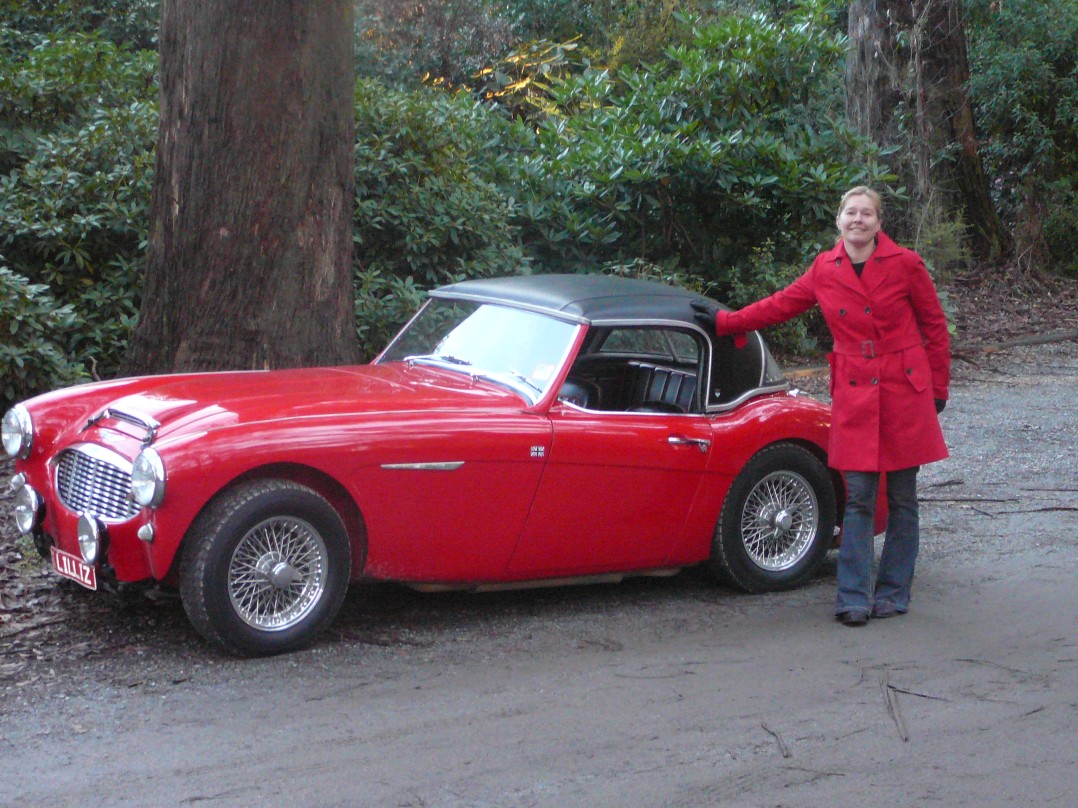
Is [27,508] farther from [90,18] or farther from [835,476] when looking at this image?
[90,18]

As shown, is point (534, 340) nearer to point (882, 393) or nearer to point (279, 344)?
point (882, 393)

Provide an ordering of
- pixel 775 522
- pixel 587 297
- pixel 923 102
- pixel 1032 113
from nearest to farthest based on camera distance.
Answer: pixel 587 297, pixel 775 522, pixel 923 102, pixel 1032 113

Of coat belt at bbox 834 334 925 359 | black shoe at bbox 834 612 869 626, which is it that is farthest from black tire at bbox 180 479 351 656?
coat belt at bbox 834 334 925 359

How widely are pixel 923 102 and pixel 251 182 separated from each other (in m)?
13.7

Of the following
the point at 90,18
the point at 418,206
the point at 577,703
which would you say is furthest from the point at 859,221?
the point at 90,18

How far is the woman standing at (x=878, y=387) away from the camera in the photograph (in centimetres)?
585

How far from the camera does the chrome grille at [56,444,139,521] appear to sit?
16.3 feet

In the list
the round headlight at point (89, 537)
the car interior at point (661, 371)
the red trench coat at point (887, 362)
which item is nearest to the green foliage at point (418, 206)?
the car interior at point (661, 371)

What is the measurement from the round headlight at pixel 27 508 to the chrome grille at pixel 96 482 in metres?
0.16

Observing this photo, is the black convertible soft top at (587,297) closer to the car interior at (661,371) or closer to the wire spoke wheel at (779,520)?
the car interior at (661,371)

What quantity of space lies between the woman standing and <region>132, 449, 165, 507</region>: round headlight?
3.04 metres

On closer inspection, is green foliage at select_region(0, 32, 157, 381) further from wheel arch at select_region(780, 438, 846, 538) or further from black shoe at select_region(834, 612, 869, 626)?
black shoe at select_region(834, 612, 869, 626)

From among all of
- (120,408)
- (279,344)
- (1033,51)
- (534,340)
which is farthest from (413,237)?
(1033,51)

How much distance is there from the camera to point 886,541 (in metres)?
6.08
